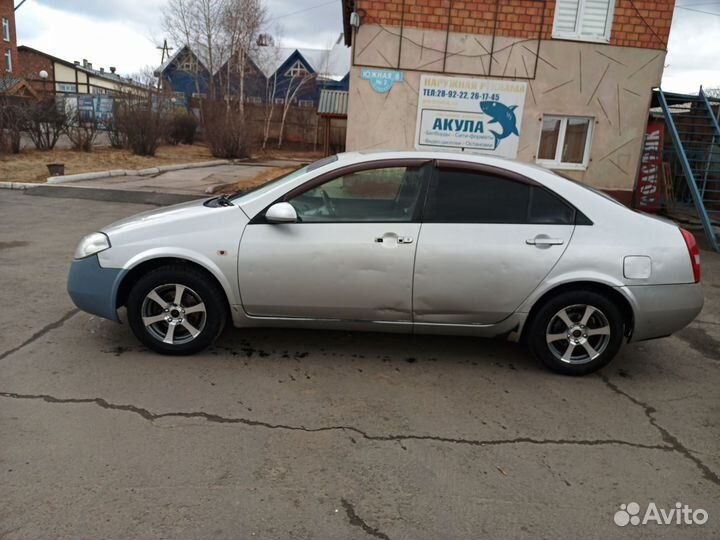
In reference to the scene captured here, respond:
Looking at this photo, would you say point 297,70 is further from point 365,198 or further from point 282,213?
point 282,213

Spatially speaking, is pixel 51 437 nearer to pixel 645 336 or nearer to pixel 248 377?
pixel 248 377

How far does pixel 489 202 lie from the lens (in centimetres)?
406

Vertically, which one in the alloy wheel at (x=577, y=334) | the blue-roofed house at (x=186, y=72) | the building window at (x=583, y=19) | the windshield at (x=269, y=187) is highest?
the blue-roofed house at (x=186, y=72)

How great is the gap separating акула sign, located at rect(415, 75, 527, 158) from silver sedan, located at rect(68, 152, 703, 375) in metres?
7.12

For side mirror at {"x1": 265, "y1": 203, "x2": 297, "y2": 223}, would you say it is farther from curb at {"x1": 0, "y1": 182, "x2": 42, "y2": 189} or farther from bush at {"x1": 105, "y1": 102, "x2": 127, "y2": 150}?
bush at {"x1": 105, "y1": 102, "x2": 127, "y2": 150}

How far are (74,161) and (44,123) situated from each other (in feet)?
7.20

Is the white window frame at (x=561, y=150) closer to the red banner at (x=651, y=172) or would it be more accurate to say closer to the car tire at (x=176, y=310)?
the red banner at (x=651, y=172)

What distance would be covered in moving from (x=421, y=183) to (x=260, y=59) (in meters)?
35.7

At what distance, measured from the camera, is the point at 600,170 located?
36.9 ft

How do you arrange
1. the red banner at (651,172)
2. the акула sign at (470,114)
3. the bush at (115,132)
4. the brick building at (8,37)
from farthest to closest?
the brick building at (8,37), the bush at (115,132), the red banner at (651,172), the акула sign at (470,114)

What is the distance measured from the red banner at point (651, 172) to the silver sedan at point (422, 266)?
814 centimetres

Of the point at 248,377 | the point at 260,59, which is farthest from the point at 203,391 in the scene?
the point at 260,59

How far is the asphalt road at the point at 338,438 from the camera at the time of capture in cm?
254

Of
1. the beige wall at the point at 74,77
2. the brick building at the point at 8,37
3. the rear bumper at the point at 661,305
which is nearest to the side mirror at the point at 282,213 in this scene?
the rear bumper at the point at 661,305
